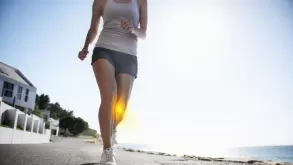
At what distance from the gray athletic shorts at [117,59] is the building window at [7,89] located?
30633 mm

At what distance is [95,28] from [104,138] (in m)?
1.36

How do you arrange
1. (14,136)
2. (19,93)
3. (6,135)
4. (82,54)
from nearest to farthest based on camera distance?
Result: (82,54)
(6,135)
(14,136)
(19,93)

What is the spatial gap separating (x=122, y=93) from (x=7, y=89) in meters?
31.5

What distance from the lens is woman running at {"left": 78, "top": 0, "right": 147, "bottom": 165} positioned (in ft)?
8.09

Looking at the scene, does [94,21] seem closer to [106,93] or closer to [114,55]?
[114,55]

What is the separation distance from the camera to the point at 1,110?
1363 centimetres

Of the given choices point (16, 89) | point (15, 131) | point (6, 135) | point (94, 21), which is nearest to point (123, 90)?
point (94, 21)

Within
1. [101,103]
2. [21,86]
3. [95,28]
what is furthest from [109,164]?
[21,86]

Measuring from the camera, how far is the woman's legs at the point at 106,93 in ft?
7.89

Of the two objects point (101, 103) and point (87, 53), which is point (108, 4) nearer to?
point (87, 53)

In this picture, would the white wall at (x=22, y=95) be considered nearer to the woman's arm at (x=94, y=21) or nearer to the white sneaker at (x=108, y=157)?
the woman's arm at (x=94, y=21)

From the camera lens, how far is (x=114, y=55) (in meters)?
2.76

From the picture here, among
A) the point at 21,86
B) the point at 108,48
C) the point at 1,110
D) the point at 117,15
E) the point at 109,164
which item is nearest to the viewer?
the point at 109,164

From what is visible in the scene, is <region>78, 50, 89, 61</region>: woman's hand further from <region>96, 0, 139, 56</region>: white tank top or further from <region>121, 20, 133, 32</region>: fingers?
<region>121, 20, 133, 32</region>: fingers
